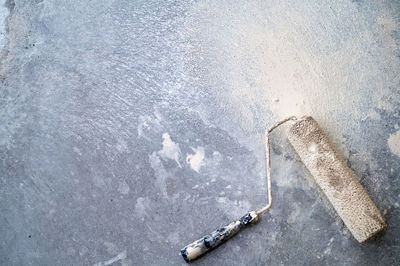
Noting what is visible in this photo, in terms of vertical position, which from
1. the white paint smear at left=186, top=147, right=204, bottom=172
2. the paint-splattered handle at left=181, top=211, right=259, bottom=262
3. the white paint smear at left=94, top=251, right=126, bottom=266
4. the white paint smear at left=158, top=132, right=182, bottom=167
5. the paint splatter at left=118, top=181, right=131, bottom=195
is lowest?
the white paint smear at left=94, top=251, right=126, bottom=266

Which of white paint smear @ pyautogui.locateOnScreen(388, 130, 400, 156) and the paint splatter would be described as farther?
the paint splatter

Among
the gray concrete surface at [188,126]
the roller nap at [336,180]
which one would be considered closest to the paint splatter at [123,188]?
the gray concrete surface at [188,126]

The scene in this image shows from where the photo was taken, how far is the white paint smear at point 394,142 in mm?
1865

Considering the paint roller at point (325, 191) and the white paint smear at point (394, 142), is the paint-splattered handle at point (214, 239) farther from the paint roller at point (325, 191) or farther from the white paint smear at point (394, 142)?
the white paint smear at point (394, 142)

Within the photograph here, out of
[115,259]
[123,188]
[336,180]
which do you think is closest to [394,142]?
[336,180]

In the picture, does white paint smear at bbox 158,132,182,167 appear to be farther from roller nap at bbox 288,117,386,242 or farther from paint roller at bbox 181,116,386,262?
roller nap at bbox 288,117,386,242

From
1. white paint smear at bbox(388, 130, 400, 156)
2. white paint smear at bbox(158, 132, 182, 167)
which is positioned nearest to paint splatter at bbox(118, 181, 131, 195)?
white paint smear at bbox(158, 132, 182, 167)

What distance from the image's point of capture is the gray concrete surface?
6.21 feet

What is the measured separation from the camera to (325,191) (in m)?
1.81

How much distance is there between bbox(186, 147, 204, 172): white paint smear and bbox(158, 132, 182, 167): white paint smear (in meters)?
0.06

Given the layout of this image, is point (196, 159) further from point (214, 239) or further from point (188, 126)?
point (214, 239)

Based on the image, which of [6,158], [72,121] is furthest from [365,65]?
[6,158]

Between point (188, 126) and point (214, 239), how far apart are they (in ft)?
1.88

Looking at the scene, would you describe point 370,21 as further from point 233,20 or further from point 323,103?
point 233,20
